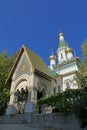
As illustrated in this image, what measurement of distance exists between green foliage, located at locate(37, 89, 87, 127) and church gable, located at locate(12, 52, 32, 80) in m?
7.09

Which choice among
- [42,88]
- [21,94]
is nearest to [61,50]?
[21,94]

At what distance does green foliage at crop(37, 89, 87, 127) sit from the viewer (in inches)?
472

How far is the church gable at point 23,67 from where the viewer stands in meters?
22.4

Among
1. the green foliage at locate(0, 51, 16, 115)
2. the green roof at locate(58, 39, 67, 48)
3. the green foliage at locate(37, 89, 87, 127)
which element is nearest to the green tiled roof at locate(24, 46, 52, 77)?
the green foliage at locate(0, 51, 16, 115)

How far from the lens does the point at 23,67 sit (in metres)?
23.3

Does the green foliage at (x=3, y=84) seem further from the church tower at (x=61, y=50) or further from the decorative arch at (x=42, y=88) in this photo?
the church tower at (x=61, y=50)

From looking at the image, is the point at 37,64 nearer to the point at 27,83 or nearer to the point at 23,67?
the point at 23,67

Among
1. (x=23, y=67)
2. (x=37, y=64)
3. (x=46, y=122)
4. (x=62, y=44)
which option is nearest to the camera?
(x=46, y=122)

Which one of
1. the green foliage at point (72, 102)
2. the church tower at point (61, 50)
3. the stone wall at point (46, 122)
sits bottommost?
the stone wall at point (46, 122)

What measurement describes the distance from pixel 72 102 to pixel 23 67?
38.1 feet

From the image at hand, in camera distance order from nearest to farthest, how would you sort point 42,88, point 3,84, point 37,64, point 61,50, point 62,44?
point 42,88
point 37,64
point 3,84
point 61,50
point 62,44

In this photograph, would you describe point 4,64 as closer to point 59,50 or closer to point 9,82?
point 9,82

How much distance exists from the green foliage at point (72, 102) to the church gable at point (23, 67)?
7093mm

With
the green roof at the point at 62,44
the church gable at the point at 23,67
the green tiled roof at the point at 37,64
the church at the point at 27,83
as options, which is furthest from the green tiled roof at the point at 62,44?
the church gable at the point at 23,67
